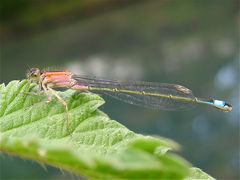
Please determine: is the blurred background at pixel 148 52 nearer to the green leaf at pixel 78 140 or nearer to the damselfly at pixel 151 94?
the damselfly at pixel 151 94

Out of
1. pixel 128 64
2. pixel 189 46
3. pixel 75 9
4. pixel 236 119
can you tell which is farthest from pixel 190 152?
pixel 75 9

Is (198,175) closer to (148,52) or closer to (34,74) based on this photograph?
(34,74)

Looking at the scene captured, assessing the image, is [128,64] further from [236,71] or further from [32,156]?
[32,156]

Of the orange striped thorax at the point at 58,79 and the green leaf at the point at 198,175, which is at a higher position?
the orange striped thorax at the point at 58,79

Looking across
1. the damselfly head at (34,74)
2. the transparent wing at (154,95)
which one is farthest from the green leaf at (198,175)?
the transparent wing at (154,95)

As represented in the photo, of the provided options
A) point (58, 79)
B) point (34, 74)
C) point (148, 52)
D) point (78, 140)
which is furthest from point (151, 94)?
point (148, 52)

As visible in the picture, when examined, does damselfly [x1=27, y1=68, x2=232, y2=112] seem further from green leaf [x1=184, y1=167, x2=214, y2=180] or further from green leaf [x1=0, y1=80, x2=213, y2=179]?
green leaf [x1=184, y1=167, x2=214, y2=180]

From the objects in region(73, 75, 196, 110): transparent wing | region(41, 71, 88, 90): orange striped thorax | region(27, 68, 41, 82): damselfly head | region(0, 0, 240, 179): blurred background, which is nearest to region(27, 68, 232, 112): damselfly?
region(73, 75, 196, 110): transparent wing
